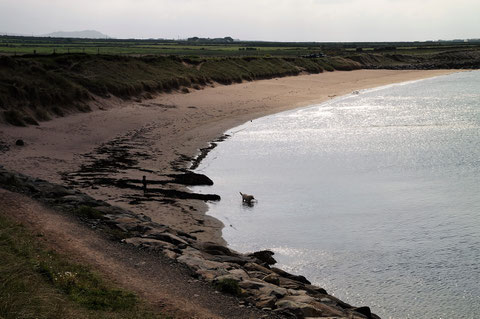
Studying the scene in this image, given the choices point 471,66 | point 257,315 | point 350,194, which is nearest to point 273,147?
point 350,194

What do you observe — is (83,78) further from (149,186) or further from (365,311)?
(365,311)

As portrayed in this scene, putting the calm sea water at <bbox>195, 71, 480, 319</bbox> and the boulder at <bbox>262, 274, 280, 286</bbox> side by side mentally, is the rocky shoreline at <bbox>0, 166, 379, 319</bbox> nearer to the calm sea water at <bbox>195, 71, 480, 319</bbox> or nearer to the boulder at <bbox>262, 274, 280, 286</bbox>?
the boulder at <bbox>262, 274, 280, 286</bbox>

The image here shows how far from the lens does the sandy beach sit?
70.5 ft

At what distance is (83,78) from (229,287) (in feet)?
128

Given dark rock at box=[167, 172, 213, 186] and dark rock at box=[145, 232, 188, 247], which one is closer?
dark rock at box=[145, 232, 188, 247]

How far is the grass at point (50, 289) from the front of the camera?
9.41 m

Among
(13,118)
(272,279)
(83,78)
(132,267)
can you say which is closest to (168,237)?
(132,267)

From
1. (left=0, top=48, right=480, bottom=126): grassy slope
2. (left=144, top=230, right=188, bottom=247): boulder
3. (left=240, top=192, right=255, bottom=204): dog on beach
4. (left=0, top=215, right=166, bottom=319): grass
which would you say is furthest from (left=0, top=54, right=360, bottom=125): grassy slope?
(left=0, top=215, right=166, bottom=319): grass

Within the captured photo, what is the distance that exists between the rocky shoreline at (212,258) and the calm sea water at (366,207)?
5.31ft

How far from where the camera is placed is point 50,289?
11062mm

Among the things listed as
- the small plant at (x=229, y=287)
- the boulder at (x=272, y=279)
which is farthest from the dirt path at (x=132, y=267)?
the boulder at (x=272, y=279)

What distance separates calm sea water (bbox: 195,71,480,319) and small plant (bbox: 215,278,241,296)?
12.4 feet

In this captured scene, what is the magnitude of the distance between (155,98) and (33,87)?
14.1m

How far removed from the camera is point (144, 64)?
60.1m
